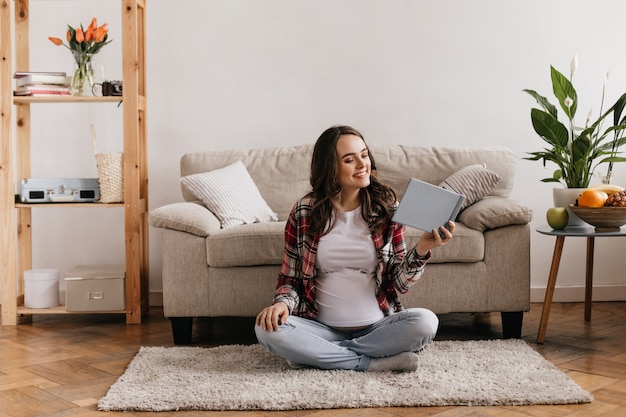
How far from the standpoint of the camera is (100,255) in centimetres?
404

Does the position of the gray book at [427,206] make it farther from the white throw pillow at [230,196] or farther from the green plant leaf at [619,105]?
the green plant leaf at [619,105]

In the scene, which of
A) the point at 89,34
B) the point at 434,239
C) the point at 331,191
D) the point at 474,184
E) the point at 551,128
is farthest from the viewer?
the point at 89,34

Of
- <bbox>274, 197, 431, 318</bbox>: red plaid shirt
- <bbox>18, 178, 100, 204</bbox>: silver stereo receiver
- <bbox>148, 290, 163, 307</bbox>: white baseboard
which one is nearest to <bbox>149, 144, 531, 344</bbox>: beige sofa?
<bbox>274, 197, 431, 318</bbox>: red plaid shirt

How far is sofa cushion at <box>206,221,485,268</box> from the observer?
3.02 meters

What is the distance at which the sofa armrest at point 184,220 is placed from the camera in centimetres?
305

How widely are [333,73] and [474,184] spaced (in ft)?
3.50

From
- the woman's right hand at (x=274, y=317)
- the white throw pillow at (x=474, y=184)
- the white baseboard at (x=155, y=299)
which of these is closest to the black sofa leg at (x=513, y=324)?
the white throw pillow at (x=474, y=184)

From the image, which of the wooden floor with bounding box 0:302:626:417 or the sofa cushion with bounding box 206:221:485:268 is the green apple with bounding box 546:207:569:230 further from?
the wooden floor with bounding box 0:302:626:417

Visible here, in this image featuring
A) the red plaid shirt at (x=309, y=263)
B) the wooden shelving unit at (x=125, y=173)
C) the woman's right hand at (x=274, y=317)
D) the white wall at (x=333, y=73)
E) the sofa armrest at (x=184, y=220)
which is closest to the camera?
the woman's right hand at (x=274, y=317)

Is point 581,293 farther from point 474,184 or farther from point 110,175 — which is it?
point 110,175

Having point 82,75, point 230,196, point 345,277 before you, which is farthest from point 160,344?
point 82,75

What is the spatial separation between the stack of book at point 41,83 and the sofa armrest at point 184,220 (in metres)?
0.91

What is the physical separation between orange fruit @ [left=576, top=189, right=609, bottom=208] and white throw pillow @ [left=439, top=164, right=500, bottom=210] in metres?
0.41

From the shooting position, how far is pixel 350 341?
255cm
